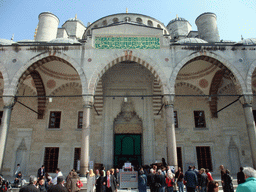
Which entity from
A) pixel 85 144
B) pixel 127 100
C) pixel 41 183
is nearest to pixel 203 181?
pixel 41 183

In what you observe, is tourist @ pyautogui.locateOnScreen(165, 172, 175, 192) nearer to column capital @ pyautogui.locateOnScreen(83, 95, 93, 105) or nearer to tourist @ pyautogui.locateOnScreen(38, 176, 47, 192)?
tourist @ pyautogui.locateOnScreen(38, 176, 47, 192)

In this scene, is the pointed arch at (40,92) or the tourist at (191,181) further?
the pointed arch at (40,92)

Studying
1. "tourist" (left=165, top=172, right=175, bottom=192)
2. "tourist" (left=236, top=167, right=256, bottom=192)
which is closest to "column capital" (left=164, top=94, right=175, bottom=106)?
"tourist" (left=165, top=172, right=175, bottom=192)

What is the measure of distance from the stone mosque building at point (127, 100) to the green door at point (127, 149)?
0.18 feet

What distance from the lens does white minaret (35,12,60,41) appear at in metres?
12.6

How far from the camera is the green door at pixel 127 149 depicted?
11.0 metres

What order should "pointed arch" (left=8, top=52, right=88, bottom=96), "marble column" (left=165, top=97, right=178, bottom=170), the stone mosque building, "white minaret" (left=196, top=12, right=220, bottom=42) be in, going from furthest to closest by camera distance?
"white minaret" (left=196, top=12, right=220, bottom=42), the stone mosque building, "pointed arch" (left=8, top=52, right=88, bottom=96), "marble column" (left=165, top=97, right=178, bottom=170)

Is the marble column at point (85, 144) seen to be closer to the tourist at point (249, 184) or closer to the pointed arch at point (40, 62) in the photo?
the pointed arch at point (40, 62)

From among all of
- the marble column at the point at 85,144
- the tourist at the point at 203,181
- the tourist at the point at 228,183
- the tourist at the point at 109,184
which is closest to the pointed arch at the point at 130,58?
the marble column at the point at 85,144

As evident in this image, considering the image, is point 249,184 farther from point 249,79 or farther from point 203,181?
point 249,79

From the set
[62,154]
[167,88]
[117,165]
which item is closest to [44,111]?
[62,154]

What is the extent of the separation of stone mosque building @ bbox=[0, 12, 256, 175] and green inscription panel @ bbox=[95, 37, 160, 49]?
5 cm

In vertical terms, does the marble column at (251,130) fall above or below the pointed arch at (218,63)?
below

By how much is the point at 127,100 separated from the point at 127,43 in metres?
3.59
